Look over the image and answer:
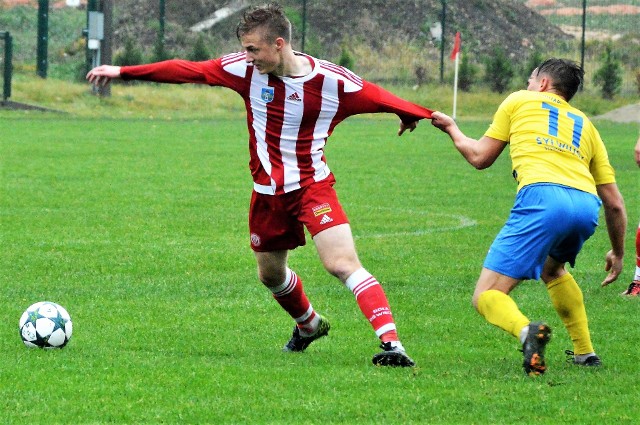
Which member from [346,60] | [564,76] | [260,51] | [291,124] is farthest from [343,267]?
[346,60]

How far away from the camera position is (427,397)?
5.74m

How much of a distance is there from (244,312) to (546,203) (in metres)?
2.86

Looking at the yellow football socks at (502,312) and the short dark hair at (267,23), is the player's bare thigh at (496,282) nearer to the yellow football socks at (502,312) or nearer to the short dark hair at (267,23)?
the yellow football socks at (502,312)

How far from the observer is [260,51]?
655 centimetres

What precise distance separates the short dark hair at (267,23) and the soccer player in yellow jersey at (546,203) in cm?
110

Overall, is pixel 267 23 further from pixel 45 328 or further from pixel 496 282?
pixel 45 328

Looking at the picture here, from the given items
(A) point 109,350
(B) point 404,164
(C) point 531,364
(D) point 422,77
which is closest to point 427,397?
(C) point 531,364

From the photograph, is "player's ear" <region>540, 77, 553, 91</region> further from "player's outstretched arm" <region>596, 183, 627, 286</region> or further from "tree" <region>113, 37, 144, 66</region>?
"tree" <region>113, 37, 144, 66</region>

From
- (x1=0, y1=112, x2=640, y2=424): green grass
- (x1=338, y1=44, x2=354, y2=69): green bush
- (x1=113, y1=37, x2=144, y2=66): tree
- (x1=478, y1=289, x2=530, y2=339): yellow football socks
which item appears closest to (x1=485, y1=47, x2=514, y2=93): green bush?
(x1=338, y1=44, x2=354, y2=69): green bush

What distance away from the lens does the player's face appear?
6527 millimetres

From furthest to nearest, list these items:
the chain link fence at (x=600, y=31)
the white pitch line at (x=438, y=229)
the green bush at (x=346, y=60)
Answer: the chain link fence at (x=600, y=31) → the green bush at (x=346, y=60) → the white pitch line at (x=438, y=229)

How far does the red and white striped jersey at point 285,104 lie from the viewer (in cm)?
674

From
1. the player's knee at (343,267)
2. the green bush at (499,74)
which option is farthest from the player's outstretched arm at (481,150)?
the green bush at (499,74)

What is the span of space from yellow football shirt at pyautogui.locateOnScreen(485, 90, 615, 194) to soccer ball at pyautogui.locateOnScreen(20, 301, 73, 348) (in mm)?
2634
